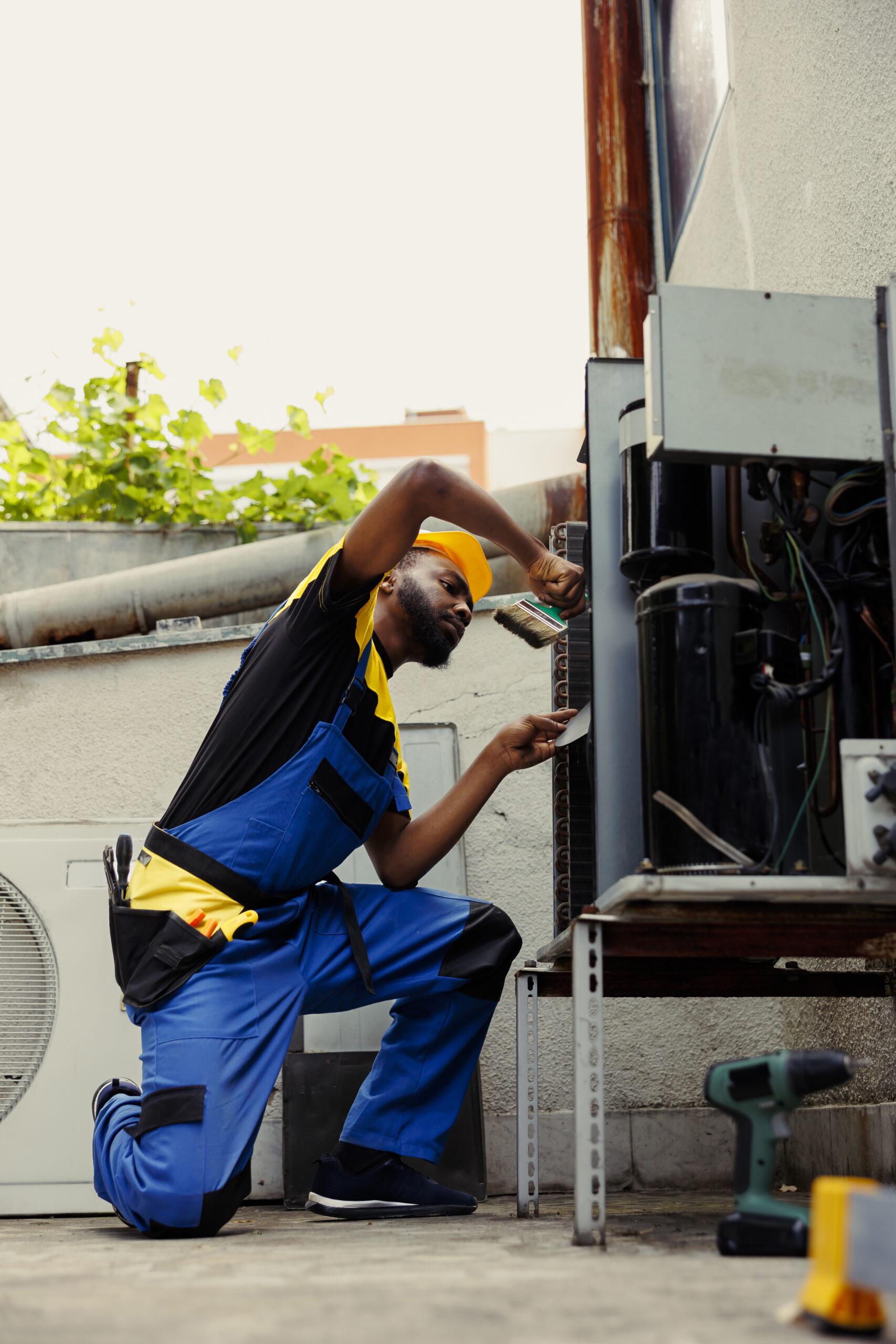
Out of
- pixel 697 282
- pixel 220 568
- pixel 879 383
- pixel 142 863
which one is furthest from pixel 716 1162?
pixel 697 282

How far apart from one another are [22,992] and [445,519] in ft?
5.16

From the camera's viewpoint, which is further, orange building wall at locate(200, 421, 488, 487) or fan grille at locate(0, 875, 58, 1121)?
orange building wall at locate(200, 421, 488, 487)

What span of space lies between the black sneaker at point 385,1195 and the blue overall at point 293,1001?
5 centimetres

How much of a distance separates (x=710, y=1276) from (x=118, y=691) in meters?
2.65

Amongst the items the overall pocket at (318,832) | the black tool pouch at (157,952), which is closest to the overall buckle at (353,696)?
the overall pocket at (318,832)

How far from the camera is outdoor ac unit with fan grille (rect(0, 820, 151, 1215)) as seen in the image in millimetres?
2654

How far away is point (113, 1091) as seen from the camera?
2.46 m

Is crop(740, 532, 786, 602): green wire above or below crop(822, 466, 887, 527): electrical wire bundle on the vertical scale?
below

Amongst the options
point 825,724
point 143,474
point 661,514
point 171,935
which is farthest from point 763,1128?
point 143,474

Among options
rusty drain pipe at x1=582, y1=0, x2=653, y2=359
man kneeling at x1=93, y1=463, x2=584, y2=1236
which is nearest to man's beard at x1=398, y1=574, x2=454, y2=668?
man kneeling at x1=93, y1=463, x2=584, y2=1236

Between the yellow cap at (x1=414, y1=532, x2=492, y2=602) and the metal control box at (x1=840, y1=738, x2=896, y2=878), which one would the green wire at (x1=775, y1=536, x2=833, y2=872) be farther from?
the yellow cap at (x1=414, y1=532, x2=492, y2=602)

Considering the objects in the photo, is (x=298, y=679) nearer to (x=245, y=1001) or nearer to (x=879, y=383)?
(x=245, y=1001)

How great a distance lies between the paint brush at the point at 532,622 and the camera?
247cm

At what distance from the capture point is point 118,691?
11.5ft
